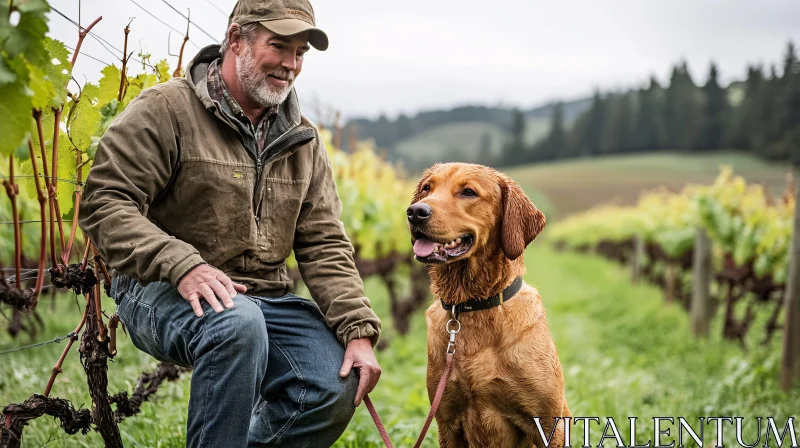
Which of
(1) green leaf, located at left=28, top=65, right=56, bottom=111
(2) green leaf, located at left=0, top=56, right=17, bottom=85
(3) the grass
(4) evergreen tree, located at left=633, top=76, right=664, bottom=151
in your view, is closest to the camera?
(2) green leaf, located at left=0, top=56, right=17, bottom=85

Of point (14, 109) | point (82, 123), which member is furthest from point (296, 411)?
point (14, 109)

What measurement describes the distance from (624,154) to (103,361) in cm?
8512

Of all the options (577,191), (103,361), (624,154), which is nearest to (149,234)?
(103,361)

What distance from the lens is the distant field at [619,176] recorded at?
56.9m

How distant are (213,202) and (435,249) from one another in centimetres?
100

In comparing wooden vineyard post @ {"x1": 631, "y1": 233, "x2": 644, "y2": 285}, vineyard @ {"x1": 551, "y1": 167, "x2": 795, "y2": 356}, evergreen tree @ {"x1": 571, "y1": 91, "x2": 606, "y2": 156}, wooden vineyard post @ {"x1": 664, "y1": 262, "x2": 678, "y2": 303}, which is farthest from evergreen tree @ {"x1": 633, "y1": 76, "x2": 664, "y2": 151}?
vineyard @ {"x1": 551, "y1": 167, "x2": 795, "y2": 356}

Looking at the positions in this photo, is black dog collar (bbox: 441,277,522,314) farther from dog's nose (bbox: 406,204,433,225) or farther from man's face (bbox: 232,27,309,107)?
man's face (bbox: 232,27,309,107)

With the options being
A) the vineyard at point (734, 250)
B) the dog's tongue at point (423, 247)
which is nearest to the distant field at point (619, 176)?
the vineyard at point (734, 250)

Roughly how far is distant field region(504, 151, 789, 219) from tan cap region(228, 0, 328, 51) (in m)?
48.6

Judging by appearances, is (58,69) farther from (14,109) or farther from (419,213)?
(419,213)

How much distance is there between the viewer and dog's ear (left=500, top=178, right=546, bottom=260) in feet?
10.8

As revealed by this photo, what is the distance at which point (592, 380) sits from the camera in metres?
6.98

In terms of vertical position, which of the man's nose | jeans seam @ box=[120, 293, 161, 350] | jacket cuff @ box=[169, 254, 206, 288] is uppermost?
the man's nose

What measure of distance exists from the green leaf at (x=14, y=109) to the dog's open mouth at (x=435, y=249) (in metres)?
1.62
